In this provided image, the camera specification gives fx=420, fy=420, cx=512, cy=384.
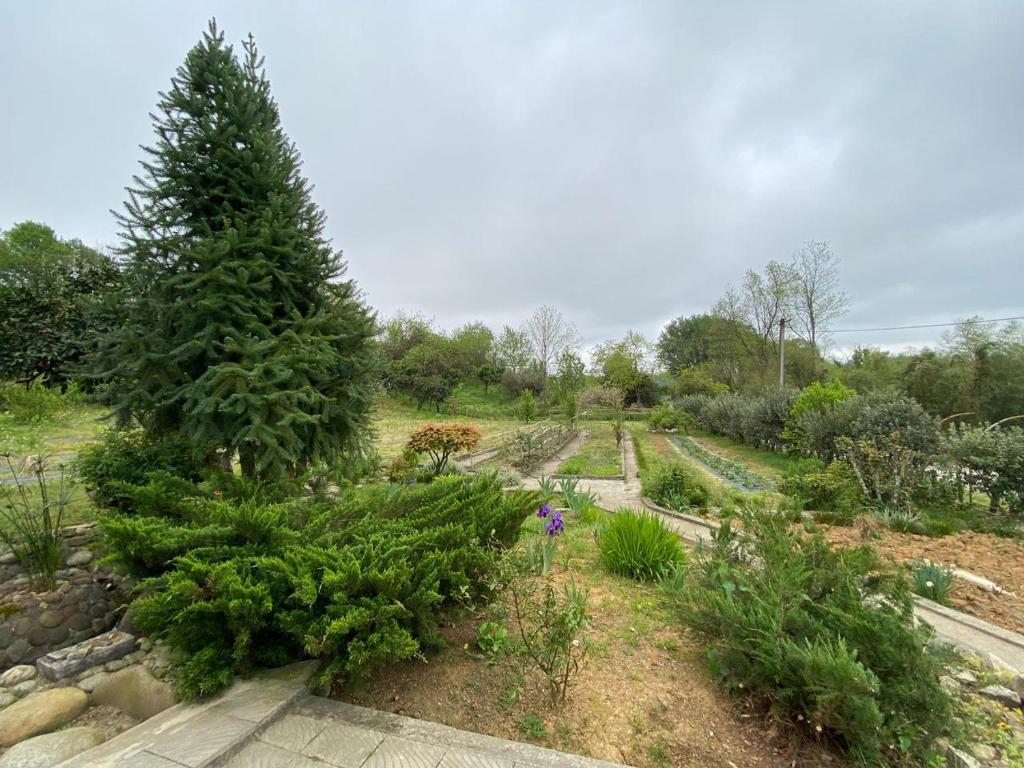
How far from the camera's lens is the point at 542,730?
178 centimetres

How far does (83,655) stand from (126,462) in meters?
2.00

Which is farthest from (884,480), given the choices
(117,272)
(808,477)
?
(117,272)

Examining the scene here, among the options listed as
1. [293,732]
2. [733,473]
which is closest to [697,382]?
[733,473]

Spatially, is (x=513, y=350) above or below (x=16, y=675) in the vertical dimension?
above

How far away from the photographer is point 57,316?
471 centimetres

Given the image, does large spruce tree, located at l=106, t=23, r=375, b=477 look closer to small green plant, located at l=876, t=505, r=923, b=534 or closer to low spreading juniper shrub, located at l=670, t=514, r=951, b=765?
low spreading juniper shrub, located at l=670, t=514, r=951, b=765

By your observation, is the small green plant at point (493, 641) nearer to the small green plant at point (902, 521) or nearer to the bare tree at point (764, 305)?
the small green plant at point (902, 521)

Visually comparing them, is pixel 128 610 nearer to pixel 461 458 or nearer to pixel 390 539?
pixel 390 539

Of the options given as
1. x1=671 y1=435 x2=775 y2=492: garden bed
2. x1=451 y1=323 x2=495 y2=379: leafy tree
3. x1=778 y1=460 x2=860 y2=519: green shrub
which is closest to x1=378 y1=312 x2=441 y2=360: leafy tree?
x1=451 y1=323 x2=495 y2=379: leafy tree

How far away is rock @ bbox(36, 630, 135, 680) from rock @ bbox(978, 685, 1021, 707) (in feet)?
16.1

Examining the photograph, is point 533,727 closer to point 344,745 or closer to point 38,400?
point 344,745

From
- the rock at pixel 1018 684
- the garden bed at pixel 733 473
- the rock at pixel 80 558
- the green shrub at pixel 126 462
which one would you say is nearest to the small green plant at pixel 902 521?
the garden bed at pixel 733 473

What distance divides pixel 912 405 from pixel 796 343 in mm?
20120

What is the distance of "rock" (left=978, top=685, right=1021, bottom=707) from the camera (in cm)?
219
